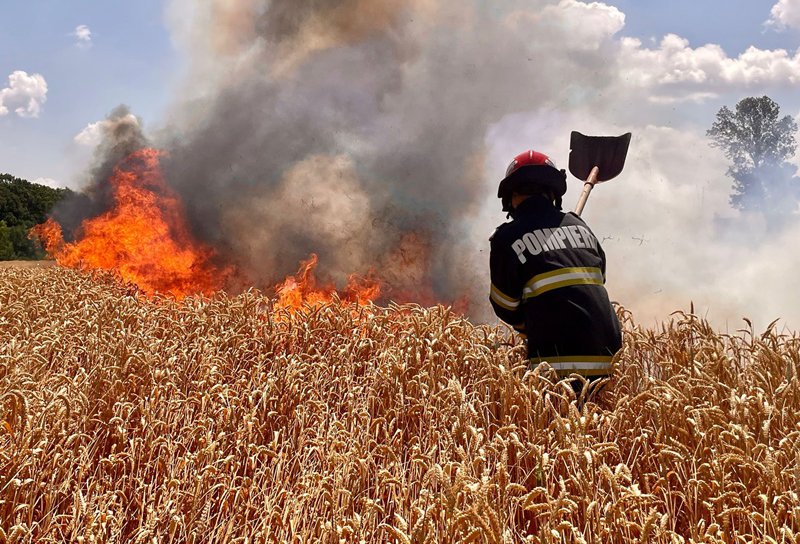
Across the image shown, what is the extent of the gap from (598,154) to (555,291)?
3.16 meters

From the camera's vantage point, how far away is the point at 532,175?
4.30 metres

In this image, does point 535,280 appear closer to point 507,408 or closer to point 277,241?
point 507,408

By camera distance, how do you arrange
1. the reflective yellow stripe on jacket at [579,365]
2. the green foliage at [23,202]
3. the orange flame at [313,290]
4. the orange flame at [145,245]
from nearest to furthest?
1. the reflective yellow stripe on jacket at [579,365]
2. the orange flame at [313,290]
3. the orange flame at [145,245]
4. the green foliage at [23,202]

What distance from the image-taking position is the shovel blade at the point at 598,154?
6379 millimetres

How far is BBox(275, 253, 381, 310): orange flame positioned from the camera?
34.0ft

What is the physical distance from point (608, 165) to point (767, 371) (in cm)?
336

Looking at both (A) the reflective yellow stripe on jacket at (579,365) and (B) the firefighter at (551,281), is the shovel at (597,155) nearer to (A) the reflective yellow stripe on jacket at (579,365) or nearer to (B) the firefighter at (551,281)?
(B) the firefighter at (551,281)

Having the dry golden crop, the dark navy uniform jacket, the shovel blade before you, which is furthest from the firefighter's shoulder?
the shovel blade

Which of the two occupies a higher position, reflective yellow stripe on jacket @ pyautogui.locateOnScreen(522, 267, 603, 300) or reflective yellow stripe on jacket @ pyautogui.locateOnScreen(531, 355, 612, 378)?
reflective yellow stripe on jacket @ pyautogui.locateOnScreen(522, 267, 603, 300)

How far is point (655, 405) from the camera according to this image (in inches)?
120

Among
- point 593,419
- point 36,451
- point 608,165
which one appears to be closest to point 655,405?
point 593,419

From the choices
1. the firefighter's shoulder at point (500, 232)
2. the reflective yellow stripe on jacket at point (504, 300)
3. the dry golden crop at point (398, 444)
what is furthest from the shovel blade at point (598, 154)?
the reflective yellow stripe on jacket at point (504, 300)

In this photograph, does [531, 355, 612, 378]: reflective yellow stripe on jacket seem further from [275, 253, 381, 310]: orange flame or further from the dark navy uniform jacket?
[275, 253, 381, 310]: orange flame

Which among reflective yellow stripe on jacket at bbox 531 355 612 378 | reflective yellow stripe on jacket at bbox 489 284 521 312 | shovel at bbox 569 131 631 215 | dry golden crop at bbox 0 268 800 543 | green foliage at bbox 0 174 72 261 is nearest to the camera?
dry golden crop at bbox 0 268 800 543
